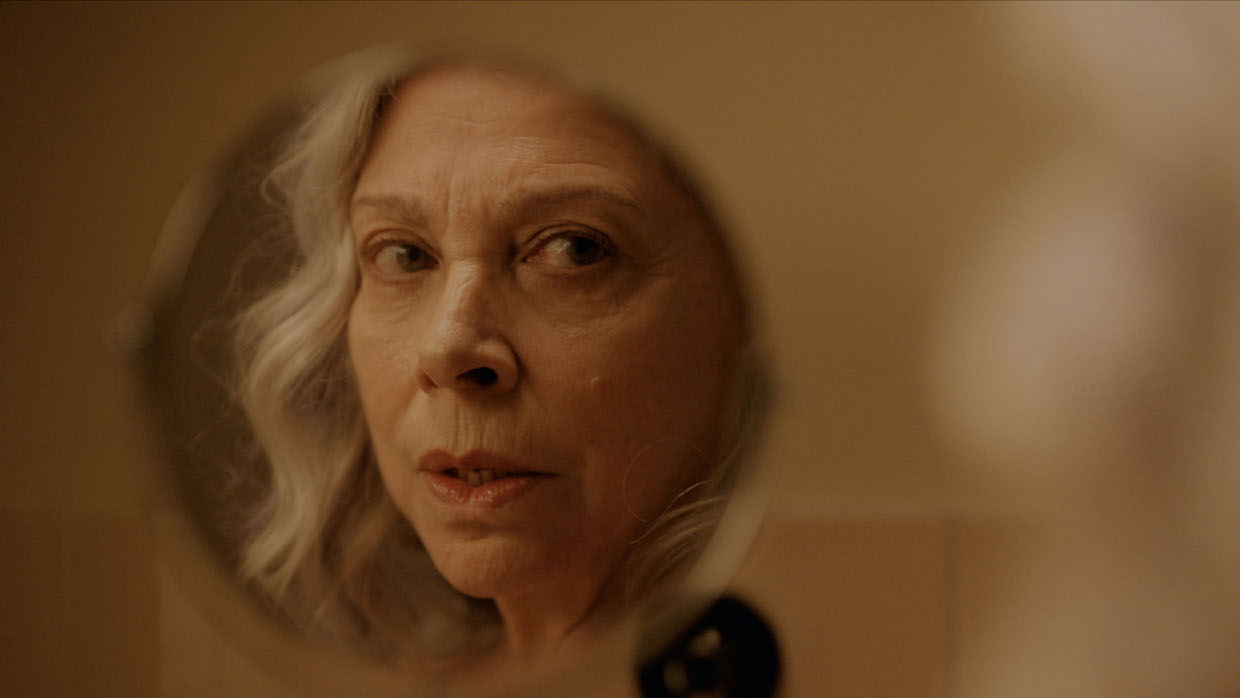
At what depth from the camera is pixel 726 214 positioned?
57cm

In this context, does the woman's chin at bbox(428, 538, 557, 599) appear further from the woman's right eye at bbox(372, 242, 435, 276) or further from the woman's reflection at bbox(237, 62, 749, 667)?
the woman's right eye at bbox(372, 242, 435, 276)

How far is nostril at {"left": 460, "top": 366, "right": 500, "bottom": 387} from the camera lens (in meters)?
0.57

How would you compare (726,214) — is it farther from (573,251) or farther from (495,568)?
(495,568)

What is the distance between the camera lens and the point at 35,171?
66 centimetres

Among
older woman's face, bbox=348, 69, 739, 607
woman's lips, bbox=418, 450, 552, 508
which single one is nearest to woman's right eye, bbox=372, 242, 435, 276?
older woman's face, bbox=348, 69, 739, 607

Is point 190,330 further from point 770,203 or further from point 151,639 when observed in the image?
Result: point 770,203

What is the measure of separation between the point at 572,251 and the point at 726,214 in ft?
0.28

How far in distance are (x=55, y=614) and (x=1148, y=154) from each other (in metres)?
0.70

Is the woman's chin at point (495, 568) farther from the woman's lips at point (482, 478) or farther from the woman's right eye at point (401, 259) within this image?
the woman's right eye at point (401, 259)

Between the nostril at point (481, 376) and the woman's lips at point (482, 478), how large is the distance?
0.13ft

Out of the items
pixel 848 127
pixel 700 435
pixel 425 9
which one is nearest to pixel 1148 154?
pixel 848 127

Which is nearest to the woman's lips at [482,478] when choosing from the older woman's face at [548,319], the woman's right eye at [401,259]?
the older woman's face at [548,319]

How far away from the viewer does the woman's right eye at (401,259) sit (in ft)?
1.90

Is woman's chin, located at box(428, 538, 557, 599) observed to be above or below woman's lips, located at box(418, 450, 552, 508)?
below
